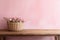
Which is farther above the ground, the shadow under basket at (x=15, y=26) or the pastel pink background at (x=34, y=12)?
the pastel pink background at (x=34, y=12)

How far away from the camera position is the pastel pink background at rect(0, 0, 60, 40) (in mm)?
1641

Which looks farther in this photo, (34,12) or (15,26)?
(34,12)

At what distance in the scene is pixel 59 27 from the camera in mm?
1639

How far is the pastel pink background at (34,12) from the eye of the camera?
164 cm

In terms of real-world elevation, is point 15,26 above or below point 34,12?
below

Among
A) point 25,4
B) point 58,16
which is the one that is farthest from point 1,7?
point 58,16

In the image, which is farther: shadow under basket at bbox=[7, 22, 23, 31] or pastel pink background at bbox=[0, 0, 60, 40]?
pastel pink background at bbox=[0, 0, 60, 40]

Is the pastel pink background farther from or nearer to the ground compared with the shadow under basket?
farther from the ground

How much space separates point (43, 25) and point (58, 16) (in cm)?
21

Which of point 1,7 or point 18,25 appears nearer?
point 18,25

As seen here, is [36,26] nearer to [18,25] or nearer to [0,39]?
[18,25]

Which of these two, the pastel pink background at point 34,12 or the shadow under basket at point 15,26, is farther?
the pastel pink background at point 34,12

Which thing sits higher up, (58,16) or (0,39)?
(58,16)

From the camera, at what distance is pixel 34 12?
5.42ft
